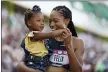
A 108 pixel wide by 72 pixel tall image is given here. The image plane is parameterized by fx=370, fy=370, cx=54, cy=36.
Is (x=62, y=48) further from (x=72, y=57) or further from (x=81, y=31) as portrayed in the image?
(x=81, y=31)

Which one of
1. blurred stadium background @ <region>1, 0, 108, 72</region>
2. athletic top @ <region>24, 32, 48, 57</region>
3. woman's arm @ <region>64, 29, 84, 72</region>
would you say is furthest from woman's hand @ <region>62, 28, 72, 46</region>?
blurred stadium background @ <region>1, 0, 108, 72</region>

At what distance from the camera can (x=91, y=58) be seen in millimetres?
5145

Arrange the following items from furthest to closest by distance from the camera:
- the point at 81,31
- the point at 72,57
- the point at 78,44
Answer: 1. the point at 81,31
2. the point at 78,44
3. the point at 72,57

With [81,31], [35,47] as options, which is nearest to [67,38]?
[35,47]

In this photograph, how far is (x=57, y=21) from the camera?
157 centimetres

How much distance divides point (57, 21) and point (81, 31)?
3.51m

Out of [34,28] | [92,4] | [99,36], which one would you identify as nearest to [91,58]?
[99,36]

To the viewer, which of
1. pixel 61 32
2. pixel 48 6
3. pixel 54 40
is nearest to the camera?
pixel 61 32

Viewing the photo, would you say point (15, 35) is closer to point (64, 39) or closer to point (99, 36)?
point (99, 36)

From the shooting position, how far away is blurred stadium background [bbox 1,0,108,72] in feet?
16.7

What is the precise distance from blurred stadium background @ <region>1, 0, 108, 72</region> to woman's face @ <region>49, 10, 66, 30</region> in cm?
345

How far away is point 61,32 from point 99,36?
3.82 meters

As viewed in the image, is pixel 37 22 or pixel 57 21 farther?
pixel 37 22

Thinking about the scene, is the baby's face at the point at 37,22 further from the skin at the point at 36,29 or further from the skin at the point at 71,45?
the skin at the point at 71,45
